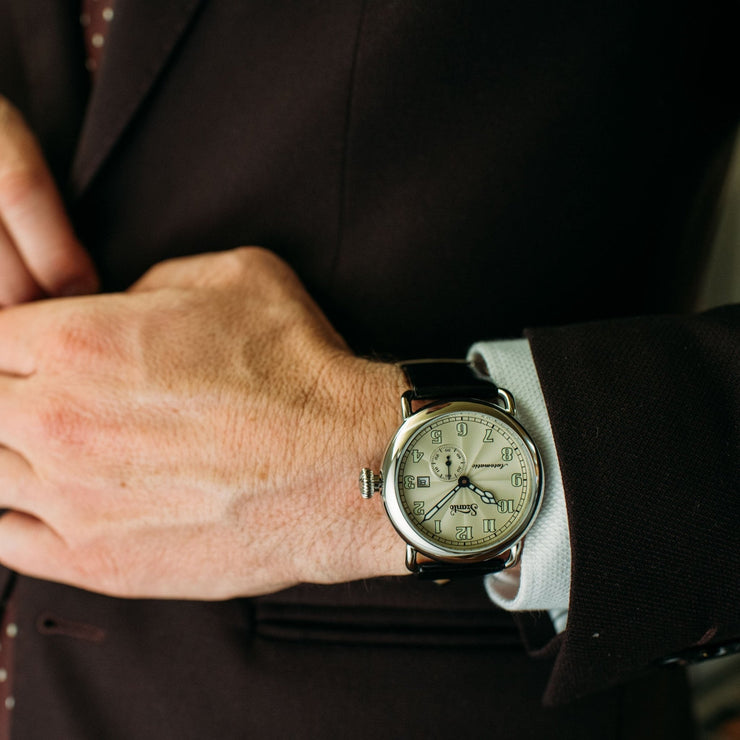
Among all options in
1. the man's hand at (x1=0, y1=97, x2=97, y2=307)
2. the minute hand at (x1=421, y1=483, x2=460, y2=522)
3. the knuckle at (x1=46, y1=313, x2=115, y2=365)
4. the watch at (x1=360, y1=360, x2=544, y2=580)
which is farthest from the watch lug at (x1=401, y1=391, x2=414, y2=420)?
the man's hand at (x1=0, y1=97, x2=97, y2=307)

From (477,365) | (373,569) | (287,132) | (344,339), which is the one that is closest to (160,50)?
(287,132)

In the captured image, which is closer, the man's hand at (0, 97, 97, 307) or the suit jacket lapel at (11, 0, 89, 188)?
the man's hand at (0, 97, 97, 307)

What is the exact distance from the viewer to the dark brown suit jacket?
802mm

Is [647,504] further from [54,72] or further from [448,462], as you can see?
[54,72]

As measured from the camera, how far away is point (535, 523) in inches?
29.4

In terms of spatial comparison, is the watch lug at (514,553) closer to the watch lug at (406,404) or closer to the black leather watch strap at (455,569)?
the black leather watch strap at (455,569)

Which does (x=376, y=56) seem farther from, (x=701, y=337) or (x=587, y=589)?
(x=587, y=589)

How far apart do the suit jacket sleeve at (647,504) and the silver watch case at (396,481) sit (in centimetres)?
6

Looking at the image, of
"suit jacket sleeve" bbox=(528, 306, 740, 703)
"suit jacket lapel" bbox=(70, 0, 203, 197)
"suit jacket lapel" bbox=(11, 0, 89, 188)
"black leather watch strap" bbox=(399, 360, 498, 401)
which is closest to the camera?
"suit jacket sleeve" bbox=(528, 306, 740, 703)

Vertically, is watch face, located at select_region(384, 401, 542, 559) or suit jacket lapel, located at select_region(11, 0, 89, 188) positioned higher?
suit jacket lapel, located at select_region(11, 0, 89, 188)

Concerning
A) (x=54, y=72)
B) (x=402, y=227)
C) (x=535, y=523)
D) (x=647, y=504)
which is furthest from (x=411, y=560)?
(x=54, y=72)

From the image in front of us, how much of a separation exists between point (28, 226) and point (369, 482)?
0.66m

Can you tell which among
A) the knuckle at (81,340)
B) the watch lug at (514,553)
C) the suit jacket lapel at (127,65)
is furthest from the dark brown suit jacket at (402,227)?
the knuckle at (81,340)

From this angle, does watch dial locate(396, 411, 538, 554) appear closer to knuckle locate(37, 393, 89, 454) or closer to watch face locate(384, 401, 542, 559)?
watch face locate(384, 401, 542, 559)
